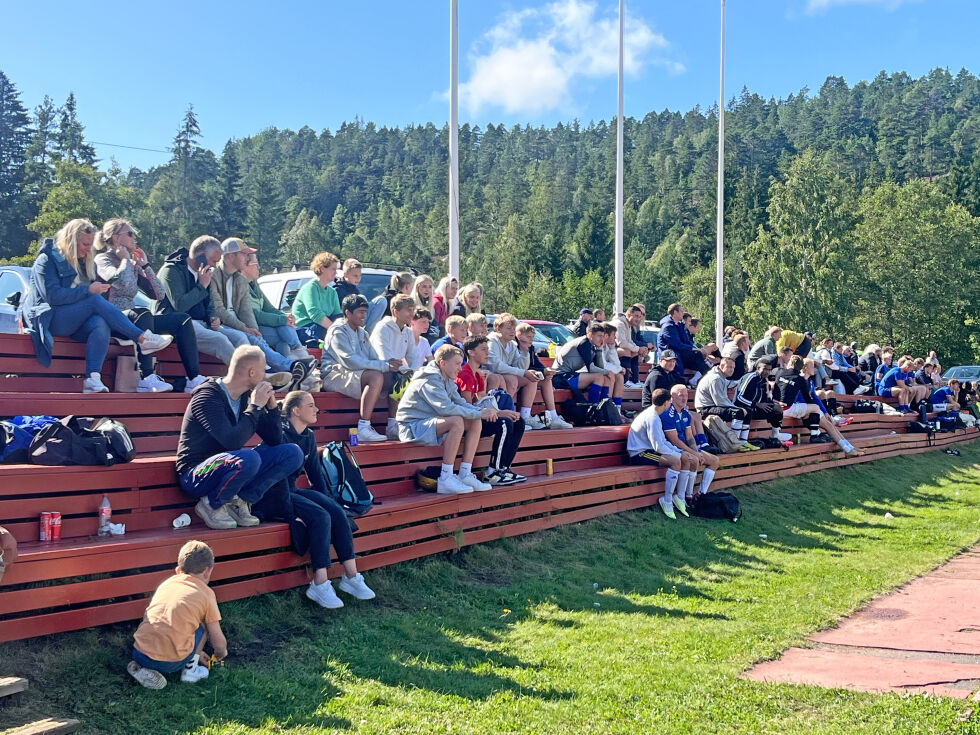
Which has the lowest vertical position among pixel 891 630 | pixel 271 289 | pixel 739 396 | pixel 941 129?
pixel 891 630

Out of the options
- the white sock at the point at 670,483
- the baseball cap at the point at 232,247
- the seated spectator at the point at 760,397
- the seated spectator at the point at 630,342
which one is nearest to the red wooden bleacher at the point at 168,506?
the white sock at the point at 670,483

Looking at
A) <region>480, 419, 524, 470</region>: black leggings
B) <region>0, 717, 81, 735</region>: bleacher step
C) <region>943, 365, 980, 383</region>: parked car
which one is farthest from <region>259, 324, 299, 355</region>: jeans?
<region>943, 365, 980, 383</region>: parked car

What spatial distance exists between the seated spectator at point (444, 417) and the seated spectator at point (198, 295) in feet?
5.51

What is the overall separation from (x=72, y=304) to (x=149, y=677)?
142 inches

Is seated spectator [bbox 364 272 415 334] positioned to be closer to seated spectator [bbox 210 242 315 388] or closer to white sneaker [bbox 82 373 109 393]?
seated spectator [bbox 210 242 315 388]

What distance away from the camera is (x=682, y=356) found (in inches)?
573

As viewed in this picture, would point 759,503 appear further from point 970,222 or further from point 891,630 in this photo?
point 970,222

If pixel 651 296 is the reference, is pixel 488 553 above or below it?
below

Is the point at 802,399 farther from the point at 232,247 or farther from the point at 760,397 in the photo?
the point at 232,247

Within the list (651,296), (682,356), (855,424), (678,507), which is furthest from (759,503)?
(651,296)

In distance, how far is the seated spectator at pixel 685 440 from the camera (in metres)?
11.2

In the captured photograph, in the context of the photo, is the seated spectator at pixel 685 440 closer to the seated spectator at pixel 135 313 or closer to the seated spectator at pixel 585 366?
the seated spectator at pixel 585 366

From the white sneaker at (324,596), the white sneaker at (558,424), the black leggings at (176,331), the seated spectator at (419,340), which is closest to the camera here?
the white sneaker at (324,596)

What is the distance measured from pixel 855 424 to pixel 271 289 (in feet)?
38.4
